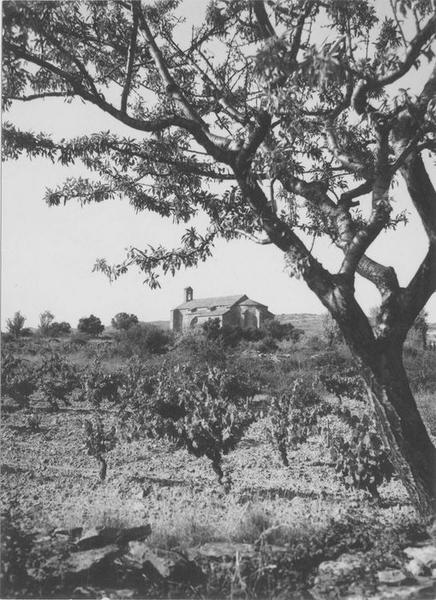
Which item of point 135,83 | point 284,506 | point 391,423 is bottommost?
point 284,506

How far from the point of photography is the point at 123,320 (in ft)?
138

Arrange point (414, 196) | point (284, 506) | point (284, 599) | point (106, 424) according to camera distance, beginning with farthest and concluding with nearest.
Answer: point (106, 424)
point (284, 506)
point (414, 196)
point (284, 599)

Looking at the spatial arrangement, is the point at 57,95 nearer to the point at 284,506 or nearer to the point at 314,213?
the point at 314,213

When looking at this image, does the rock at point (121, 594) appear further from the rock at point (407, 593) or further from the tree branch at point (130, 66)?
the tree branch at point (130, 66)

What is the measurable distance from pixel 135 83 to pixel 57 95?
64.5 inches

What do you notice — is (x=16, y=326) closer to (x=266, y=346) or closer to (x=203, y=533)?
(x=266, y=346)

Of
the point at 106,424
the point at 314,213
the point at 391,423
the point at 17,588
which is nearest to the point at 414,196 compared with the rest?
the point at 314,213

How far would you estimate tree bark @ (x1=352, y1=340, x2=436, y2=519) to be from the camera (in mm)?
4016

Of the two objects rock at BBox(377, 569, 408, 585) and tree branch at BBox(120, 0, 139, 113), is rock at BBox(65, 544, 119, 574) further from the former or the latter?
tree branch at BBox(120, 0, 139, 113)

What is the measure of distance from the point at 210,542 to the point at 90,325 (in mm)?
36596

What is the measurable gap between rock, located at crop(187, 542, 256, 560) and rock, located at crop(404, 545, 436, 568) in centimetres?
108

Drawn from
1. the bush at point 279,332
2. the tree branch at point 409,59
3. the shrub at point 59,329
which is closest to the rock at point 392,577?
the tree branch at point 409,59

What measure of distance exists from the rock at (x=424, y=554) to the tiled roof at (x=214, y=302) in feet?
170

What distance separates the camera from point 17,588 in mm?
3039
